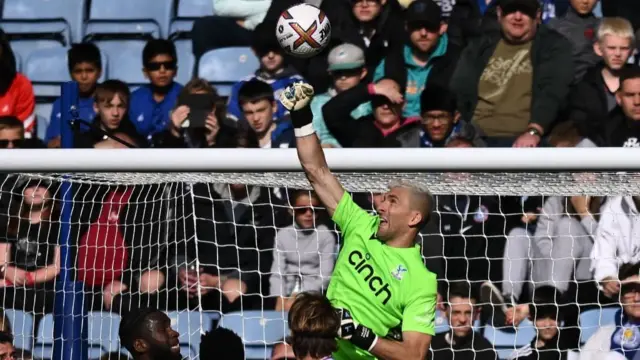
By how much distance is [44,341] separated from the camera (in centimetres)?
687

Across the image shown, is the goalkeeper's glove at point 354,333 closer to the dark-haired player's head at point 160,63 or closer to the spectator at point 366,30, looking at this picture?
the spectator at point 366,30

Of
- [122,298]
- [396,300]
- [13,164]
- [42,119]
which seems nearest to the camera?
[396,300]

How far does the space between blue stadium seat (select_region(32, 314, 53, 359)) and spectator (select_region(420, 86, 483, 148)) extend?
269 cm

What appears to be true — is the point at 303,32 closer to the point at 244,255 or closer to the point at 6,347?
the point at 244,255

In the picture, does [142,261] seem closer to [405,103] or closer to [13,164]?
[13,164]

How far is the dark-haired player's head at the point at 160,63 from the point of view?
852 centimetres

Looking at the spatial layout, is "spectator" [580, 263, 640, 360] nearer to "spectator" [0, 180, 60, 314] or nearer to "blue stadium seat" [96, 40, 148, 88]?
"spectator" [0, 180, 60, 314]

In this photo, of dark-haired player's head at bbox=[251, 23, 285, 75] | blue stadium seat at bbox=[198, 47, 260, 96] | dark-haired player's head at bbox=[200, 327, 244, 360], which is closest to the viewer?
dark-haired player's head at bbox=[200, 327, 244, 360]

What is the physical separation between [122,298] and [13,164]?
1337 mm

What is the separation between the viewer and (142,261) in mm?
6945

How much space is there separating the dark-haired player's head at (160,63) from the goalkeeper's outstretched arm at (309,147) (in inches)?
135

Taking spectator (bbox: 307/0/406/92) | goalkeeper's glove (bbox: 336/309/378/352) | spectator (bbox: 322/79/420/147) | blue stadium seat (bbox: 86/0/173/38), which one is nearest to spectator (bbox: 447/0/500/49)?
spectator (bbox: 307/0/406/92)

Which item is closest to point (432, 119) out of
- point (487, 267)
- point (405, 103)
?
point (405, 103)

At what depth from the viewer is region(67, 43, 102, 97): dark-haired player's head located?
8750 millimetres
